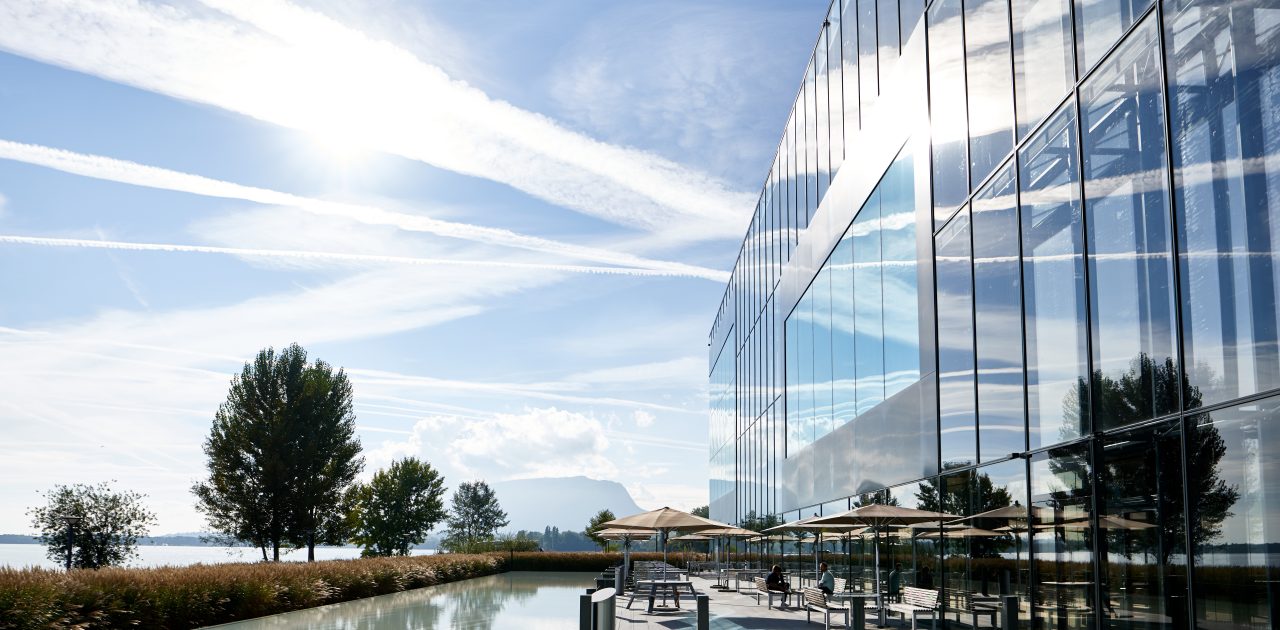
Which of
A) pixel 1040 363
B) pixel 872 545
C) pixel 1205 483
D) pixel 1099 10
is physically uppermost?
pixel 1099 10

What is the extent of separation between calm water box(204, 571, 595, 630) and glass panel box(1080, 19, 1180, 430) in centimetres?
1390

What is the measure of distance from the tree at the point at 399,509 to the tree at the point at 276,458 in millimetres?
27889

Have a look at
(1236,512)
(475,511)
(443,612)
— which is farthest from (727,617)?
(475,511)

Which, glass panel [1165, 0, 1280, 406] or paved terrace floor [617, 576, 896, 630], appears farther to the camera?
paved terrace floor [617, 576, 896, 630]

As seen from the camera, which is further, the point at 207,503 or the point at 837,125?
the point at 207,503

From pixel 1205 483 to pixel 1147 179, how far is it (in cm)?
302

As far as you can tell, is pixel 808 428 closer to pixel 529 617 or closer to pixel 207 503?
pixel 529 617

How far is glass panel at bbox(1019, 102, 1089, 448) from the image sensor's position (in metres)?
12.1

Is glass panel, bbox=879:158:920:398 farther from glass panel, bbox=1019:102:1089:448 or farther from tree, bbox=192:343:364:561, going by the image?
tree, bbox=192:343:364:561

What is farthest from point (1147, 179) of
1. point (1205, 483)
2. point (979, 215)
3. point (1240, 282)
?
point (979, 215)

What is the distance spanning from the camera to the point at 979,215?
15.5 meters

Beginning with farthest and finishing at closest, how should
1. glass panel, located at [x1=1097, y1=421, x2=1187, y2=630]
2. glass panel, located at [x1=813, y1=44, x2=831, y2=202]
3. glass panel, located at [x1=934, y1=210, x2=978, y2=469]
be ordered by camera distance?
1. glass panel, located at [x1=813, y1=44, x2=831, y2=202]
2. glass panel, located at [x1=934, y1=210, x2=978, y2=469]
3. glass panel, located at [x1=1097, y1=421, x2=1187, y2=630]

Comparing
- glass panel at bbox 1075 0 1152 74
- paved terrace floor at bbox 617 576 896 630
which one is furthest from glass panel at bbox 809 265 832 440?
glass panel at bbox 1075 0 1152 74

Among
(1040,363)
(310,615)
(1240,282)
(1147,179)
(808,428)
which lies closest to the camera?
(1240,282)
